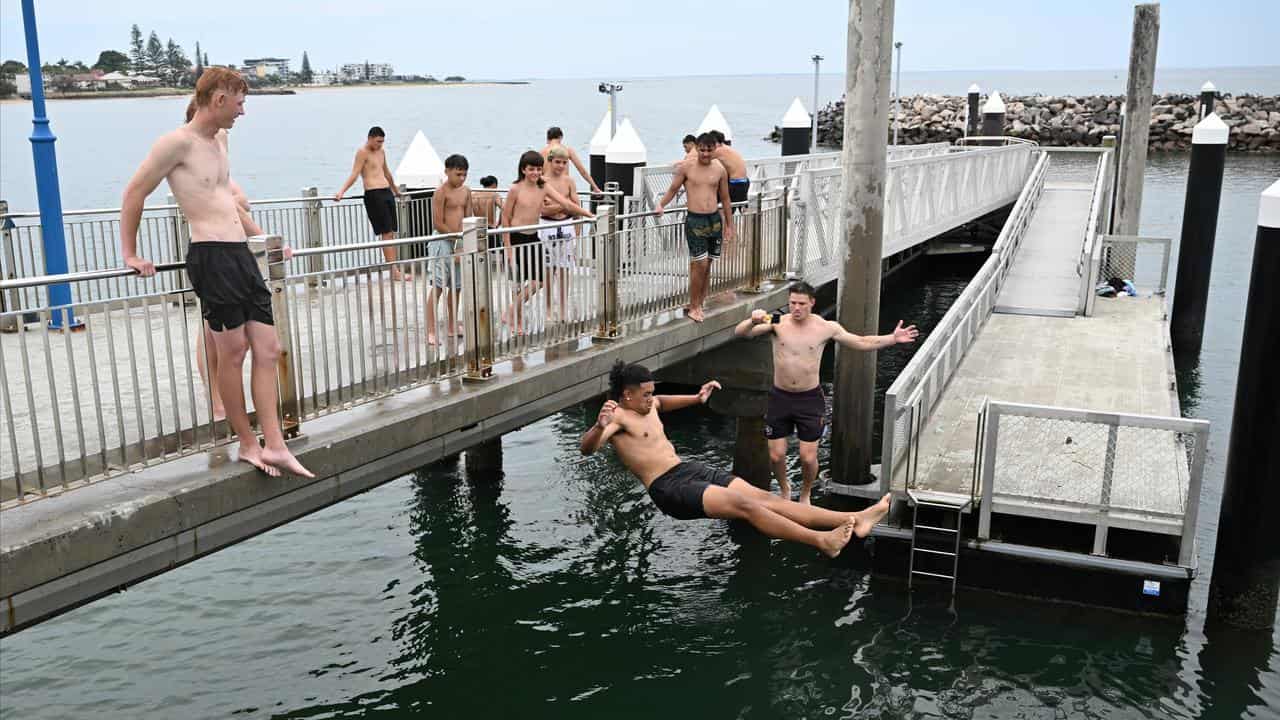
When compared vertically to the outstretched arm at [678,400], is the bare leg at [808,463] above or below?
below

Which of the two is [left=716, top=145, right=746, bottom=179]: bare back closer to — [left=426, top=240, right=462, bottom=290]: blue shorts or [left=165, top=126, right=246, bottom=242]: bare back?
[left=426, top=240, right=462, bottom=290]: blue shorts

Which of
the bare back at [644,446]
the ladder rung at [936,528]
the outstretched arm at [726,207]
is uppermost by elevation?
the outstretched arm at [726,207]

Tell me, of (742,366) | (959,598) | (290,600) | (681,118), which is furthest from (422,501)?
(681,118)

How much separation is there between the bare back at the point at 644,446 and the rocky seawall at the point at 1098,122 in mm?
67695

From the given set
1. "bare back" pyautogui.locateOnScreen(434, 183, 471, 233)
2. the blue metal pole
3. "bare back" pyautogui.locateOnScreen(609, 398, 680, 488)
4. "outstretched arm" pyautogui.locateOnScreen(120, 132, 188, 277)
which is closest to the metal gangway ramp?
"bare back" pyautogui.locateOnScreen(609, 398, 680, 488)

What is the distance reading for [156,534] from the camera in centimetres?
608

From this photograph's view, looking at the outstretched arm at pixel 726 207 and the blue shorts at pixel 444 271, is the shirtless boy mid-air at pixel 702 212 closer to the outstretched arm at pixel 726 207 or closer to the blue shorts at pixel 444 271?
the outstretched arm at pixel 726 207

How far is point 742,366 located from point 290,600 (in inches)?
215

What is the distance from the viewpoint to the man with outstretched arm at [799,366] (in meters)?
9.73

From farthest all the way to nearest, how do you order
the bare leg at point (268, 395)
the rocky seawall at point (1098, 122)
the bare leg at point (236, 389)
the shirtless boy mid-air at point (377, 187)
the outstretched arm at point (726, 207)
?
1. the rocky seawall at point (1098, 122)
2. the shirtless boy mid-air at point (377, 187)
3. the outstretched arm at point (726, 207)
4. the bare leg at point (268, 395)
5. the bare leg at point (236, 389)

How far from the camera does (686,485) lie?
25.9 ft

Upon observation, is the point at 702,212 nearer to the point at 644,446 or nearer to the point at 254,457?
the point at 644,446

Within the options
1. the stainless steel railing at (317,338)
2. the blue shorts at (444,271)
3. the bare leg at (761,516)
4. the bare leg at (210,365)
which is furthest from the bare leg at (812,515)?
the bare leg at (210,365)

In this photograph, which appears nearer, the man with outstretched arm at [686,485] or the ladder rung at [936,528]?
the man with outstretched arm at [686,485]
